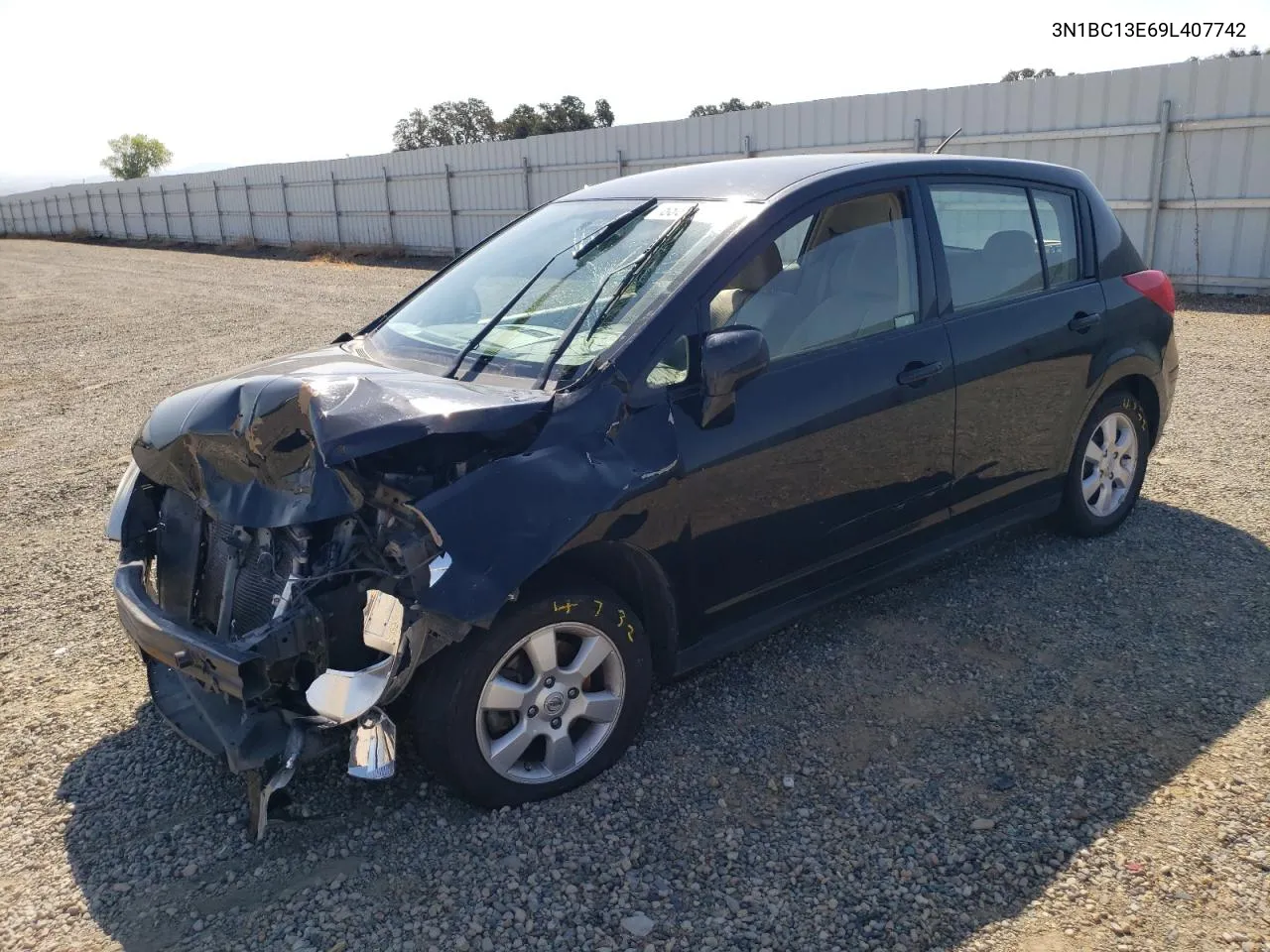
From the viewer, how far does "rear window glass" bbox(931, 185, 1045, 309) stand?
13.2ft

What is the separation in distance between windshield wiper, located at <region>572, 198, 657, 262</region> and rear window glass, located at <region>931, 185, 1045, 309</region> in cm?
121

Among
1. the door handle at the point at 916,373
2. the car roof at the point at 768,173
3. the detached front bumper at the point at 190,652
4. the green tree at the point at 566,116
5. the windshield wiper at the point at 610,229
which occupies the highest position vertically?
the green tree at the point at 566,116

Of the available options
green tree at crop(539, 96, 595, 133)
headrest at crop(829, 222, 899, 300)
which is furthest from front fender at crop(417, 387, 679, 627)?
green tree at crop(539, 96, 595, 133)

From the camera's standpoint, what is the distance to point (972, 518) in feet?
13.8

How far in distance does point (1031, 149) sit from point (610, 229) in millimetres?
11986

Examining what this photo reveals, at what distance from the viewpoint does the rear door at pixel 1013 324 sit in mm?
3984

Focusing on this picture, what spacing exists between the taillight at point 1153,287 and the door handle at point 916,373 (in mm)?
1592

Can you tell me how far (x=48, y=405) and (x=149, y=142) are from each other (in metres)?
102

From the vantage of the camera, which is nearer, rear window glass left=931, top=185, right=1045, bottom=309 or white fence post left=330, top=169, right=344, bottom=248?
rear window glass left=931, top=185, right=1045, bottom=309

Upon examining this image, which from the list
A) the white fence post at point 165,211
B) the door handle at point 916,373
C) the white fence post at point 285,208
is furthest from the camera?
the white fence post at point 165,211

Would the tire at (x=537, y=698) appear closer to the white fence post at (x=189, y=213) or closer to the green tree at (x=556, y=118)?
the white fence post at (x=189, y=213)

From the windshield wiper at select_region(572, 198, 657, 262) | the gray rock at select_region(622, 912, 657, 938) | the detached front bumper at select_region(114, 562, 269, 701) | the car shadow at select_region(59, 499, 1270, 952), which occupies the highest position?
the windshield wiper at select_region(572, 198, 657, 262)

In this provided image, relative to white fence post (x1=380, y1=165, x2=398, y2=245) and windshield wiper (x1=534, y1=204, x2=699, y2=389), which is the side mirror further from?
white fence post (x1=380, y1=165, x2=398, y2=245)

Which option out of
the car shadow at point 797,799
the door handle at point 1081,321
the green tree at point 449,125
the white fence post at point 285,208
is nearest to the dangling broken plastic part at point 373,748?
the car shadow at point 797,799
